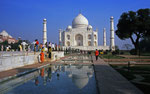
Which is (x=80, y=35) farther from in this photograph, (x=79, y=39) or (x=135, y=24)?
(x=135, y=24)

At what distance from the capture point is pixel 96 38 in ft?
169

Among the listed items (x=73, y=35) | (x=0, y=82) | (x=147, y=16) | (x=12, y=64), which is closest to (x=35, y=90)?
(x=0, y=82)

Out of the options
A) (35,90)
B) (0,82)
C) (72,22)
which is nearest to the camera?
(35,90)

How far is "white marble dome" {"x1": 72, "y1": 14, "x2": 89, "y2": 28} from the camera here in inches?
2068

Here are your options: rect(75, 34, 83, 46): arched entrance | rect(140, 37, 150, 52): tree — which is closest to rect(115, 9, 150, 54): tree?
rect(140, 37, 150, 52): tree

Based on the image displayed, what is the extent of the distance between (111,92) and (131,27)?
2520 centimetres

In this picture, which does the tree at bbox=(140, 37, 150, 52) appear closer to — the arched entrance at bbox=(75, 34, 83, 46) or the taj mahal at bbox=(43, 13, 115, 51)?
the taj mahal at bbox=(43, 13, 115, 51)

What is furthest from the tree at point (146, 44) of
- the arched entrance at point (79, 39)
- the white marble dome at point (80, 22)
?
the white marble dome at point (80, 22)

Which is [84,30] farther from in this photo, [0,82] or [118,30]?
[0,82]

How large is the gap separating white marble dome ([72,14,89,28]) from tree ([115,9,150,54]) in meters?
23.6

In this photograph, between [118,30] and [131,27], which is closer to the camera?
[131,27]

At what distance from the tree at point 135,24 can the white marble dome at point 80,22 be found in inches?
930

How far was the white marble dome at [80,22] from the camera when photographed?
172 ft

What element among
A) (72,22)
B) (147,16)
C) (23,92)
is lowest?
(23,92)
